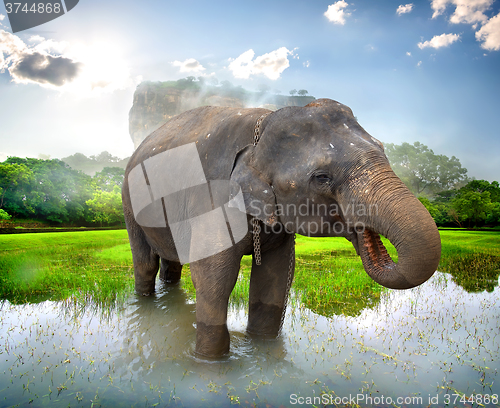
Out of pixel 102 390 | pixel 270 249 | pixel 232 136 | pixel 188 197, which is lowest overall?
pixel 102 390

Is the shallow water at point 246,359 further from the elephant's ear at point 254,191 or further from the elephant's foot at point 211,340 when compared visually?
the elephant's ear at point 254,191

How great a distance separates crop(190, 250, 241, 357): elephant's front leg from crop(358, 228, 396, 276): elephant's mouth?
1419 millimetres

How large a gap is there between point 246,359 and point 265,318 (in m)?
0.69

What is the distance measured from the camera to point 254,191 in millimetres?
3260

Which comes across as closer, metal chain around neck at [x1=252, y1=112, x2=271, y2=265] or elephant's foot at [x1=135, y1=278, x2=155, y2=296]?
metal chain around neck at [x1=252, y1=112, x2=271, y2=265]

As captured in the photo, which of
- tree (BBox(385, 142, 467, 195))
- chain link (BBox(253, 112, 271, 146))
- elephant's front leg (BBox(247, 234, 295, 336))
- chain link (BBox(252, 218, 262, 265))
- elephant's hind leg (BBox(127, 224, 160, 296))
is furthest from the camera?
tree (BBox(385, 142, 467, 195))

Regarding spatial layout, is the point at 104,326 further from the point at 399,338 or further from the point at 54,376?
the point at 399,338

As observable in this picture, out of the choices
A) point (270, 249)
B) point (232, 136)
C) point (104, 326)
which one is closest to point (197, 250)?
point (270, 249)

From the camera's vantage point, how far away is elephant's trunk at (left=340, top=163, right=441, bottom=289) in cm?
237

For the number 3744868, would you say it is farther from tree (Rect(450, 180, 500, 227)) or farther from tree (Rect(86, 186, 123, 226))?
tree (Rect(86, 186, 123, 226))

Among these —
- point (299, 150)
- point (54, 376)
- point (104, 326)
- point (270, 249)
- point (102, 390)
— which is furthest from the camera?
point (104, 326)

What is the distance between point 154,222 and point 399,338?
3.96 metres

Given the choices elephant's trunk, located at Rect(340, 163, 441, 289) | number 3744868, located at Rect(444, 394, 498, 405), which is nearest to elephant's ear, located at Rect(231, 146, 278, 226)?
elephant's trunk, located at Rect(340, 163, 441, 289)

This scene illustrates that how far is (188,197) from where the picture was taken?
4000mm
